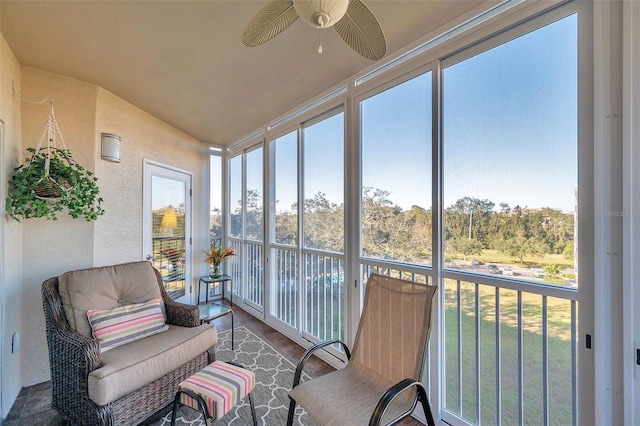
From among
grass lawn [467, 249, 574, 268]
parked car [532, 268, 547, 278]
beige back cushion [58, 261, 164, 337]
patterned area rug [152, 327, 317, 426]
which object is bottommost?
patterned area rug [152, 327, 317, 426]

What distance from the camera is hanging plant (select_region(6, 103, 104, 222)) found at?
2078 mm

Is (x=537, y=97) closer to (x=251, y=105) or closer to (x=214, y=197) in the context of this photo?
(x=251, y=105)

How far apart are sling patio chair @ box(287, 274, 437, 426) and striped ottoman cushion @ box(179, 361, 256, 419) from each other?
0.32 m

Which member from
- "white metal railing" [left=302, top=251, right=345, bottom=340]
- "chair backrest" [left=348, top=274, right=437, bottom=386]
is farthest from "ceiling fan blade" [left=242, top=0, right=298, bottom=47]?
"white metal railing" [left=302, top=251, right=345, bottom=340]

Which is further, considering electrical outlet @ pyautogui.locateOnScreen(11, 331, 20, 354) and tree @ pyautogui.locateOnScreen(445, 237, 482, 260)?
electrical outlet @ pyautogui.locateOnScreen(11, 331, 20, 354)

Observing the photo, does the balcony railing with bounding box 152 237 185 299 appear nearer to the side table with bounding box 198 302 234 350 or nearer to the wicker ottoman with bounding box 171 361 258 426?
the side table with bounding box 198 302 234 350

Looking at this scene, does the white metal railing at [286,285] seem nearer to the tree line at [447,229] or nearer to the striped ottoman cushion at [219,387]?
the tree line at [447,229]

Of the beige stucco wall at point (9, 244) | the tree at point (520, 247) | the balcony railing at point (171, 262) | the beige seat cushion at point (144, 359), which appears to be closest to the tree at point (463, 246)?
the tree at point (520, 247)

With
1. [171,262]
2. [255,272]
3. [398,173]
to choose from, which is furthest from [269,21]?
[171,262]

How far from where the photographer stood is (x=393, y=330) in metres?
1.78

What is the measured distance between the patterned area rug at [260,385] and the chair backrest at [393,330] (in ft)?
2.32

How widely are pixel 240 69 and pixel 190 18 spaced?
0.65 meters

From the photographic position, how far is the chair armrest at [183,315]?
237cm

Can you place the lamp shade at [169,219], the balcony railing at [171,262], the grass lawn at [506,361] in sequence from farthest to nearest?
the lamp shade at [169,219]
the balcony railing at [171,262]
the grass lawn at [506,361]
